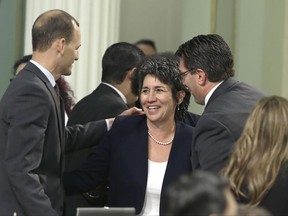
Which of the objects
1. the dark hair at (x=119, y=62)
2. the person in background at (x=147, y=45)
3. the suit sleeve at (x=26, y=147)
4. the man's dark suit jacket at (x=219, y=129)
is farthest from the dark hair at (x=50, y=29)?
the person in background at (x=147, y=45)

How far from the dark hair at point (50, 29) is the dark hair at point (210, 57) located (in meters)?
0.59

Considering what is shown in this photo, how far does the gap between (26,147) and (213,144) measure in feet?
2.78

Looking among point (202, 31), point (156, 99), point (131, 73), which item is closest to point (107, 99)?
point (131, 73)

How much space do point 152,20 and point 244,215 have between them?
524 centimetres

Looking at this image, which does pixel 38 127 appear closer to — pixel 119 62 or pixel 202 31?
pixel 119 62

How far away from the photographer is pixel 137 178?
4.51 m

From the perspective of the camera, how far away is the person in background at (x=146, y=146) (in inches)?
179

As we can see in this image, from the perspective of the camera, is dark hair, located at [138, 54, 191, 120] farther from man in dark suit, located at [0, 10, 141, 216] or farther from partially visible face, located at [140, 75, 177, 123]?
man in dark suit, located at [0, 10, 141, 216]

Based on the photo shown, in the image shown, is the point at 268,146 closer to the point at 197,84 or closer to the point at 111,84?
the point at 197,84

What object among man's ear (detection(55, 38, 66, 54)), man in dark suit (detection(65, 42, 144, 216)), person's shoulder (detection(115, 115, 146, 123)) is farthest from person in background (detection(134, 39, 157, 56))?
man's ear (detection(55, 38, 66, 54))

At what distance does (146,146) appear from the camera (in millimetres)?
4617

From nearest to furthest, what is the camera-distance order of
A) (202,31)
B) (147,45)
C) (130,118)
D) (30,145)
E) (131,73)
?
(30,145), (130,118), (131,73), (202,31), (147,45)

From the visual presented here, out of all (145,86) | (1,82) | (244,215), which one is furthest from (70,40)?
(1,82)

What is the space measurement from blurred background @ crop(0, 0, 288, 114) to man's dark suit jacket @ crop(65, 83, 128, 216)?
4.52 ft
